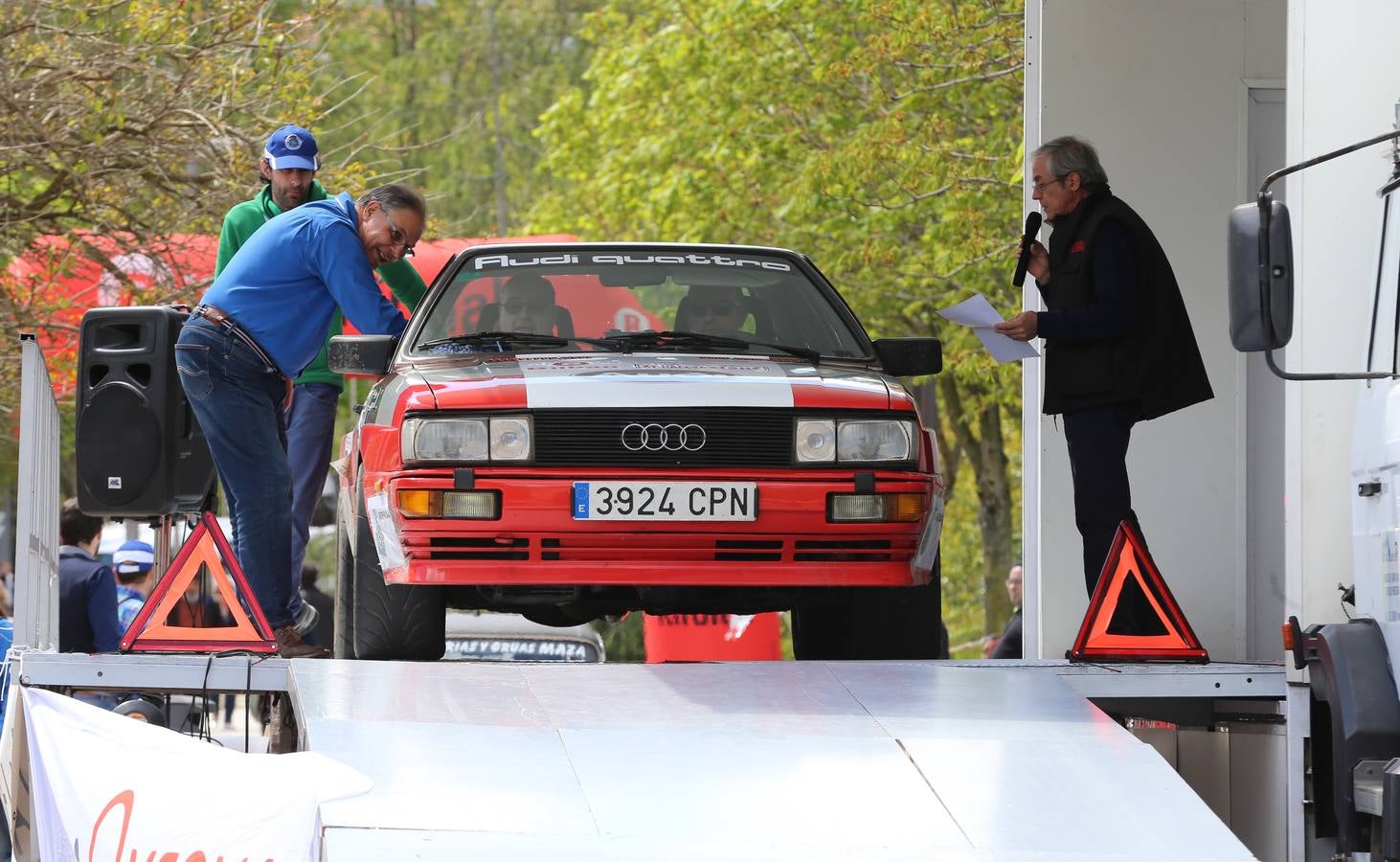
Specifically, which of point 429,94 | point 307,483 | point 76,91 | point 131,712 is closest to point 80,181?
point 76,91

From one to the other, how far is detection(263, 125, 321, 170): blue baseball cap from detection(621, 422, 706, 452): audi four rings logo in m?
2.41

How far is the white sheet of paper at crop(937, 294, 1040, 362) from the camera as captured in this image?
6801mm

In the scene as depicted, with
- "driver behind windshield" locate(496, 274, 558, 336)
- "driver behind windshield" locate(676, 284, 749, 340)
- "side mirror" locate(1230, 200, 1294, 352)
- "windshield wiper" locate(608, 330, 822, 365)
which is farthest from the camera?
"driver behind windshield" locate(676, 284, 749, 340)

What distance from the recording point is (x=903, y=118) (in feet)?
60.8

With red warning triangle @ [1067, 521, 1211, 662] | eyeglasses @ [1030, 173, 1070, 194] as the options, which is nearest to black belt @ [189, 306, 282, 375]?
eyeglasses @ [1030, 173, 1070, 194]

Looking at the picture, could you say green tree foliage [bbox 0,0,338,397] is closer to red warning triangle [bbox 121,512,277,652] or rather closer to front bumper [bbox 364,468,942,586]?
red warning triangle [bbox 121,512,277,652]

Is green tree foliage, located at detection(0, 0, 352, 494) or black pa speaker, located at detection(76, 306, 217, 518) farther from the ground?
green tree foliage, located at detection(0, 0, 352, 494)

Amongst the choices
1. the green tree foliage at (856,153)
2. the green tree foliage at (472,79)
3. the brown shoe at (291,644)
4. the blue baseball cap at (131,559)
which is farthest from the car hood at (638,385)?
the green tree foliage at (472,79)

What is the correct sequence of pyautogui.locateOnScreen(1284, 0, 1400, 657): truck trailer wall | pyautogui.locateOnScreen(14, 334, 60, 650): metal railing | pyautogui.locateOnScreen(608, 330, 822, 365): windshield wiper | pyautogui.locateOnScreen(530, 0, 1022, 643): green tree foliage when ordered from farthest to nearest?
pyautogui.locateOnScreen(530, 0, 1022, 643): green tree foliage, pyautogui.locateOnScreen(608, 330, 822, 365): windshield wiper, pyautogui.locateOnScreen(14, 334, 60, 650): metal railing, pyautogui.locateOnScreen(1284, 0, 1400, 657): truck trailer wall

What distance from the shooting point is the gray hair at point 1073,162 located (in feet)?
23.8

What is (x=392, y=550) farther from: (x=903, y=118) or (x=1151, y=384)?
(x=903, y=118)

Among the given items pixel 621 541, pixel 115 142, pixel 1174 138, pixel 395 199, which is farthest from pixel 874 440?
pixel 115 142

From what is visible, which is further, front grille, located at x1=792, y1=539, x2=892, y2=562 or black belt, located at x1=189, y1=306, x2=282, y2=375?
black belt, located at x1=189, y1=306, x2=282, y2=375

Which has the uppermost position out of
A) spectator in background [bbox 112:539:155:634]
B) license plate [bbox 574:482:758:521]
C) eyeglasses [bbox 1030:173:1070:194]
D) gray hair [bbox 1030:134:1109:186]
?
gray hair [bbox 1030:134:1109:186]
